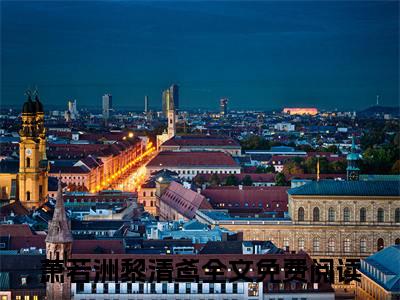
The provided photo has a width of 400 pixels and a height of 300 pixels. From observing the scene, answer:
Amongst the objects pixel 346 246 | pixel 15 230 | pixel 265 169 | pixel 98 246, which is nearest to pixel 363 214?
pixel 346 246

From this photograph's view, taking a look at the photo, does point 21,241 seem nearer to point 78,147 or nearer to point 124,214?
point 124,214

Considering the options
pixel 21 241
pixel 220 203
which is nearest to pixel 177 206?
pixel 220 203

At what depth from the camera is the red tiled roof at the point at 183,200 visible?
98981 millimetres

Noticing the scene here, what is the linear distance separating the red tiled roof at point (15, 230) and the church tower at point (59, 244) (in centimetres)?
2325

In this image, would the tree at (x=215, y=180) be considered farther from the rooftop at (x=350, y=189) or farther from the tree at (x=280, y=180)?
the rooftop at (x=350, y=189)

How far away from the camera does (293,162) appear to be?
506 feet

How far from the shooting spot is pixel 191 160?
162125 mm

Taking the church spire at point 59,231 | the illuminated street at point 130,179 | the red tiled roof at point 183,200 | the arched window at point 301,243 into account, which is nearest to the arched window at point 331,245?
the arched window at point 301,243

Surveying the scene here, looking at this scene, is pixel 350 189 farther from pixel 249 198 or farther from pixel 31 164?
pixel 31 164

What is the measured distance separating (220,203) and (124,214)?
961cm

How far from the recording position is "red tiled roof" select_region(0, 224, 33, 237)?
251 feet

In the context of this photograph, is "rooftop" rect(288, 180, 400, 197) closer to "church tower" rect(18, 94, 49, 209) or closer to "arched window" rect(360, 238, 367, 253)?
"arched window" rect(360, 238, 367, 253)

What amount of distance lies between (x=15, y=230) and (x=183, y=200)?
3149cm

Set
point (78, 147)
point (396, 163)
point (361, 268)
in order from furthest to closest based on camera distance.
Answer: point (78, 147) < point (396, 163) < point (361, 268)
